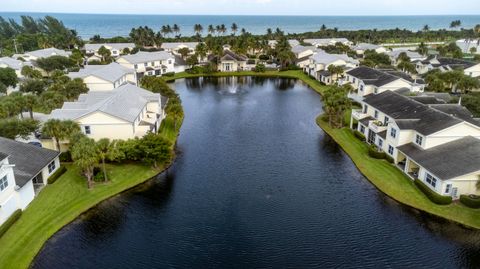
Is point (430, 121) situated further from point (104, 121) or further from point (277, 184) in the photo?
point (104, 121)

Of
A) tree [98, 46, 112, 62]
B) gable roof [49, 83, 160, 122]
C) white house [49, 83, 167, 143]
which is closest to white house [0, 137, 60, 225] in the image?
white house [49, 83, 167, 143]

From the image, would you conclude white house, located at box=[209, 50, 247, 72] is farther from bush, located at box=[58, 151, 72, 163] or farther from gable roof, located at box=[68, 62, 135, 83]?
bush, located at box=[58, 151, 72, 163]

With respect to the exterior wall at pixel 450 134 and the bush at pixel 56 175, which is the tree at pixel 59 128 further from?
the exterior wall at pixel 450 134

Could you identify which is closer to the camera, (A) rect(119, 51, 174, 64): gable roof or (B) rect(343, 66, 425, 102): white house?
(B) rect(343, 66, 425, 102): white house

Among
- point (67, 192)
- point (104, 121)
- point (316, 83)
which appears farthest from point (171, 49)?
point (67, 192)

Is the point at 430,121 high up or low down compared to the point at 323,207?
up

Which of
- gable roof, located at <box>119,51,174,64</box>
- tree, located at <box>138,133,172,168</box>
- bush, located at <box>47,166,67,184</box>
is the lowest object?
bush, located at <box>47,166,67,184</box>

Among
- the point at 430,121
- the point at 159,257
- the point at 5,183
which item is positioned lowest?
the point at 159,257
